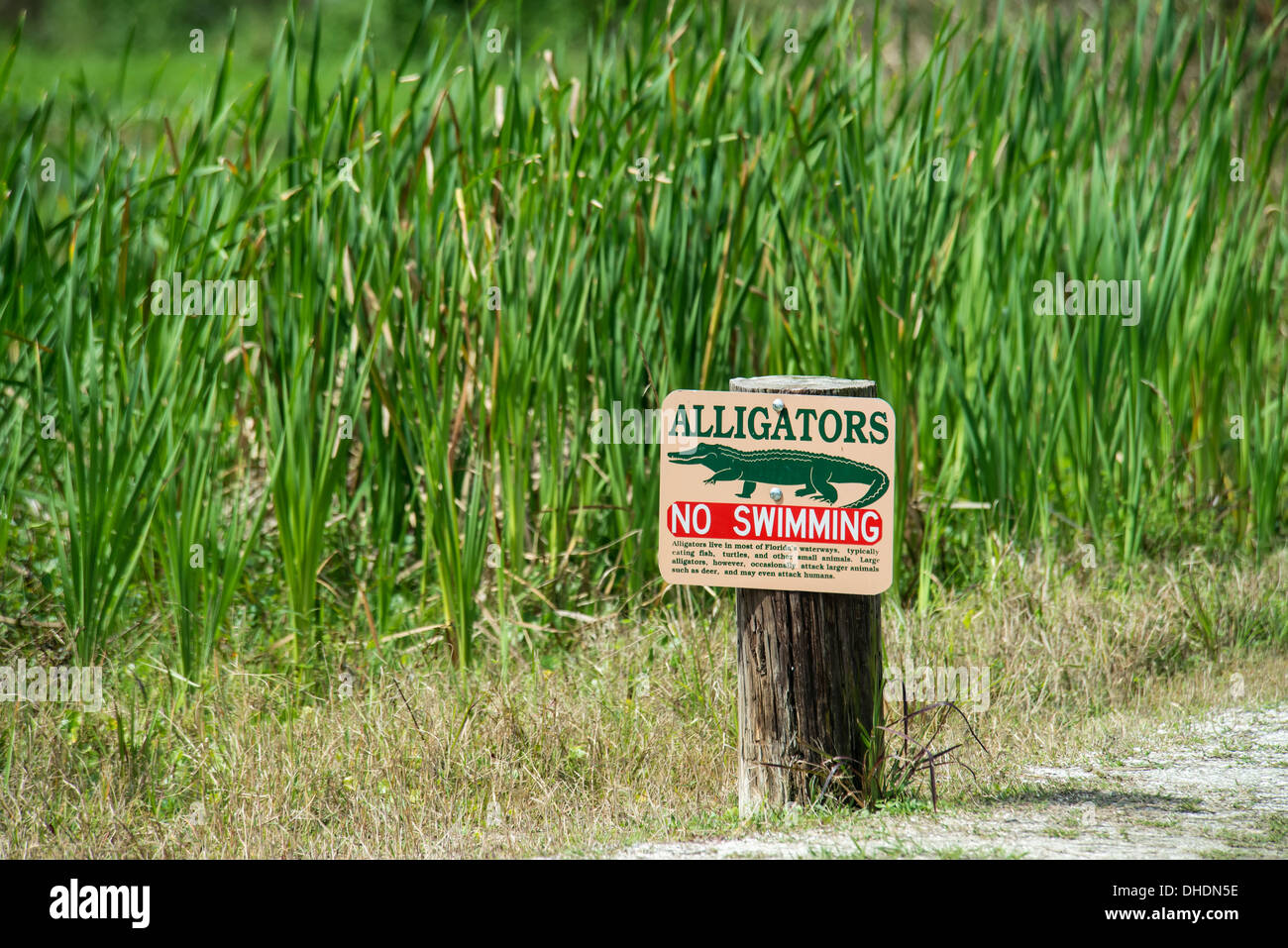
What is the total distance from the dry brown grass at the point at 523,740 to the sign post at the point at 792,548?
7.8 inches

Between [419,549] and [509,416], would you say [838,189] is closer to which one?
[509,416]

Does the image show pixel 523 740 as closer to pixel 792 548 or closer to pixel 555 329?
pixel 792 548

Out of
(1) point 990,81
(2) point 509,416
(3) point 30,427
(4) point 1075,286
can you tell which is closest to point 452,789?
(2) point 509,416

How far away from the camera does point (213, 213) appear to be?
3.81 meters

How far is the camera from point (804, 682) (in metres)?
2.70

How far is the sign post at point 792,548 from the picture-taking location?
265 cm

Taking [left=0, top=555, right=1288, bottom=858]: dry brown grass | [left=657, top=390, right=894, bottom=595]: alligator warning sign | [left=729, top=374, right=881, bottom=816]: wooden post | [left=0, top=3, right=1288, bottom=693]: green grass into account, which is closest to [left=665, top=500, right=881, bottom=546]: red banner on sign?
[left=657, top=390, right=894, bottom=595]: alligator warning sign

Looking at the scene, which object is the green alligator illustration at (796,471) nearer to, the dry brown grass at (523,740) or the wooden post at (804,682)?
the wooden post at (804,682)

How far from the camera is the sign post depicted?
2646 millimetres

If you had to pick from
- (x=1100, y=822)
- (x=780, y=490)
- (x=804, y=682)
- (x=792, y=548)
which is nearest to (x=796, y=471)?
(x=780, y=490)

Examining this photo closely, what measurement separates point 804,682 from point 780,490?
45cm

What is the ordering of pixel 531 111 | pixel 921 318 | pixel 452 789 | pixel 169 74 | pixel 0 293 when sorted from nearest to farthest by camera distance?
pixel 452 789 < pixel 0 293 < pixel 531 111 < pixel 921 318 < pixel 169 74

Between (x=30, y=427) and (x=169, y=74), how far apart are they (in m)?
17.8

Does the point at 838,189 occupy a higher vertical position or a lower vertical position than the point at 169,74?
lower
